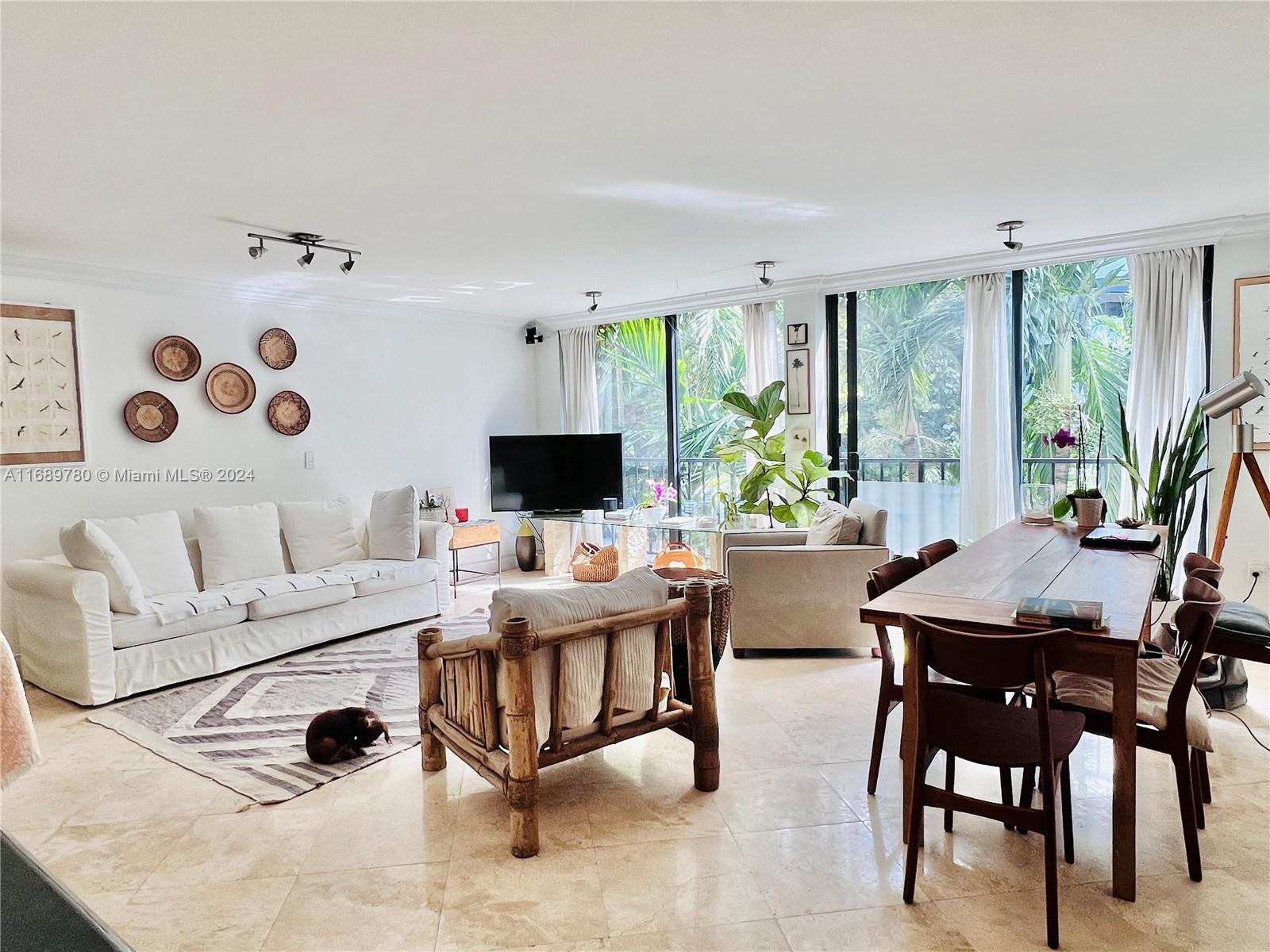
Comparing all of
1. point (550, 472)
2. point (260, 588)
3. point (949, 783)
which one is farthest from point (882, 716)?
point (550, 472)

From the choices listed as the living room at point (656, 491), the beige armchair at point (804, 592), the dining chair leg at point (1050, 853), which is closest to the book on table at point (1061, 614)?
the living room at point (656, 491)

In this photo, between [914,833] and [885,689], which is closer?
[914,833]

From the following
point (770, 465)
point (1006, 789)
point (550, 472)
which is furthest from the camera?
point (550, 472)

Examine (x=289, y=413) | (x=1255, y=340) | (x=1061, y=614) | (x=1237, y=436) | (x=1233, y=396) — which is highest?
(x=1255, y=340)

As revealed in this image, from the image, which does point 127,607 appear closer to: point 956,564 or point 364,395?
point 364,395

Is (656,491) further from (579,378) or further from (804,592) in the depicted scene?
(804,592)

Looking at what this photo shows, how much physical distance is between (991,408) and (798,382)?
1.46 meters

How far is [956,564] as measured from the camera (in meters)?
3.08

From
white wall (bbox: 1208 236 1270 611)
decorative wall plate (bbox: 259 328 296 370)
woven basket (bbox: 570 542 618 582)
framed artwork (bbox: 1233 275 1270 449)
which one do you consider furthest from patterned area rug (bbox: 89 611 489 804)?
framed artwork (bbox: 1233 275 1270 449)

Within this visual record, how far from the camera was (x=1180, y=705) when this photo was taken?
2299 millimetres

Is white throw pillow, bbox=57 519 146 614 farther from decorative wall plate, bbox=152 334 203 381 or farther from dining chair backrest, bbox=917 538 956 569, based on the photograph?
dining chair backrest, bbox=917 538 956 569

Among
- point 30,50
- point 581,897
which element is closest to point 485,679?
point 581,897

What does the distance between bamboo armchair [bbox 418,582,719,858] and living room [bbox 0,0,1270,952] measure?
0.06 ft

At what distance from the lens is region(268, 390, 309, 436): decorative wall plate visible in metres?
6.02
